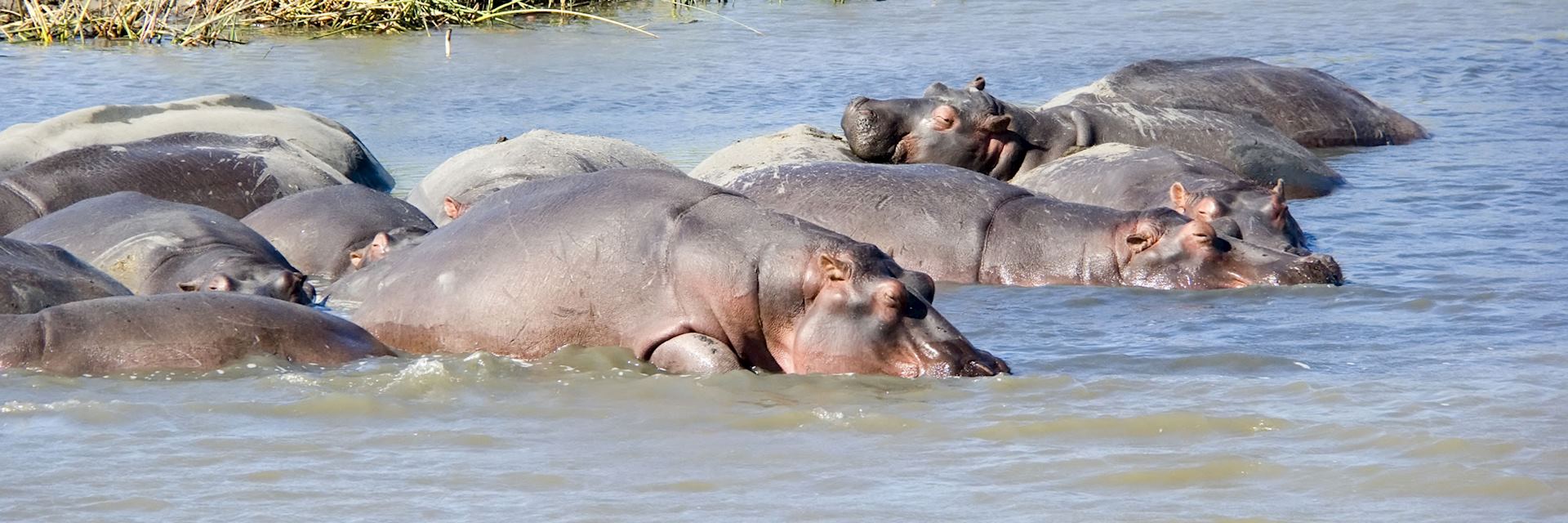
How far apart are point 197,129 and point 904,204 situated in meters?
4.55

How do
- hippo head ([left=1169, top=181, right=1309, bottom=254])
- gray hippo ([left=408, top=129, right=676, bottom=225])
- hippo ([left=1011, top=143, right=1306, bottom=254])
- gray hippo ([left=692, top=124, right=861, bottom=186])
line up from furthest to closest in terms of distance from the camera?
gray hippo ([left=692, top=124, right=861, bottom=186]) < gray hippo ([left=408, top=129, right=676, bottom=225]) < hippo ([left=1011, top=143, right=1306, bottom=254]) < hippo head ([left=1169, top=181, right=1309, bottom=254])

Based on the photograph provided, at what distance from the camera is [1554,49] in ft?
51.2

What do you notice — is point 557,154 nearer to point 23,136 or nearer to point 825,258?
point 23,136

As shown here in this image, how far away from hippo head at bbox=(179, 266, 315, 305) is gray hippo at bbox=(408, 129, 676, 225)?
67.1 inches

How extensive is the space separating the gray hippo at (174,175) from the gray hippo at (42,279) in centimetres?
191

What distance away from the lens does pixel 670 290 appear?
5.91 metres

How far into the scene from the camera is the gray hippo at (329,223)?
838cm

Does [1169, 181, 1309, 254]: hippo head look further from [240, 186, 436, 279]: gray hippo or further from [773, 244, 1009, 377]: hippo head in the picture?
[240, 186, 436, 279]: gray hippo

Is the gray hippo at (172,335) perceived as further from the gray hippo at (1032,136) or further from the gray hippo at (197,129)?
the gray hippo at (1032,136)

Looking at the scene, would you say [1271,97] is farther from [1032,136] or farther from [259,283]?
[259,283]

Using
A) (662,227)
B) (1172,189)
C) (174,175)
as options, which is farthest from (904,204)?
(174,175)

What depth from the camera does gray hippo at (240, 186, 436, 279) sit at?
8375 millimetres

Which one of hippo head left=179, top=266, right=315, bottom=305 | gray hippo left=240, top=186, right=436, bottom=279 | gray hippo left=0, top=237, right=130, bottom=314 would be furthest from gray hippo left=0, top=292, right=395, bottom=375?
gray hippo left=240, top=186, right=436, bottom=279

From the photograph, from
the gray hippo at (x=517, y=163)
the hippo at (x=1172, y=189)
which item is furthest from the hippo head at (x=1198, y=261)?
the gray hippo at (x=517, y=163)
